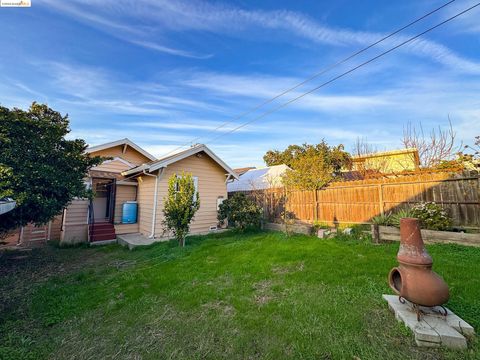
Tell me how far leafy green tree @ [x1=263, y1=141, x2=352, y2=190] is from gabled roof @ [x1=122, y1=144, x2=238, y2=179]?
3.54 metres

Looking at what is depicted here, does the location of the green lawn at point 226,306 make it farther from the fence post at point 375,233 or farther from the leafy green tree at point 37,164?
the leafy green tree at point 37,164

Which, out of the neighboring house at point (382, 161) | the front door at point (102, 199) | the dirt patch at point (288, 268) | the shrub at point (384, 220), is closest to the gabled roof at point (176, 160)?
the front door at point (102, 199)

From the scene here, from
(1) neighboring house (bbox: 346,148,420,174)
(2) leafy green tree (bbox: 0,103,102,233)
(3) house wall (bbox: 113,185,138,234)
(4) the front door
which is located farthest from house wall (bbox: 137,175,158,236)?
(1) neighboring house (bbox: 346,148,420,174)

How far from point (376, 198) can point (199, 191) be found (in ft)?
26.3

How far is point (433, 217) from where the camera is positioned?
6.34m

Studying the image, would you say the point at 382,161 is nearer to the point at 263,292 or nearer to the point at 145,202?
the point at 263,292

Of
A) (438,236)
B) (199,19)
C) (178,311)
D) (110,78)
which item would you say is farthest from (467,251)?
(110,78)

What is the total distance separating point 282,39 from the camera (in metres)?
9.03

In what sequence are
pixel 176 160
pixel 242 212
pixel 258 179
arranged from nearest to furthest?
pixel 176 160, pixel 242 212, pixel 258 179

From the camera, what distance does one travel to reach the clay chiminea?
2.49m

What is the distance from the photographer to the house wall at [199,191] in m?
9.77

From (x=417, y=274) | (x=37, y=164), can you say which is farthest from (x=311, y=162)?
(x=37, y=164)

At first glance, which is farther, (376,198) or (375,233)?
(376,198)

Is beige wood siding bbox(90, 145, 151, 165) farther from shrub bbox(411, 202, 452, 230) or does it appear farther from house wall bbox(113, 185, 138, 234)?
shrub bbox(411, 202, 452, 230)
